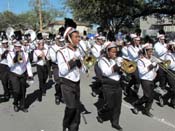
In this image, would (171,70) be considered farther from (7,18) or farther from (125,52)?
(7,18)

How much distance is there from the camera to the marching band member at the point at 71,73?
789 cm

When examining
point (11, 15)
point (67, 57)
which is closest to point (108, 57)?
point (67, 57)

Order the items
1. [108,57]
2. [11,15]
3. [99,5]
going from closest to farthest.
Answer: [108,57] → [99,5] → [11,15]

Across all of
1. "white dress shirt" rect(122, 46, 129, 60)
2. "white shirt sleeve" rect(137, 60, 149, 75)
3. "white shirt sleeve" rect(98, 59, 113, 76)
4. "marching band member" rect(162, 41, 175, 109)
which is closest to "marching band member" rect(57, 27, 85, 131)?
"white shirt sleeve" rect(98, 59, 113, 76)

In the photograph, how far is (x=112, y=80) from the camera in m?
8.96

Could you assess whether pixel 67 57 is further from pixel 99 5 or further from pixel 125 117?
pixel 99 5

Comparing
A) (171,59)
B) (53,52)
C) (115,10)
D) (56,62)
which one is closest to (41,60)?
(53,52)

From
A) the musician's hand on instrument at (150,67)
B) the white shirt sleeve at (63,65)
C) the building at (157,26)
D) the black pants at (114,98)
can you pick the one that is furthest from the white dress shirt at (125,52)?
the building at (157,26)

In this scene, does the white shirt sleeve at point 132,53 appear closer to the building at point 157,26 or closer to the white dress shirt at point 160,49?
the white dress shirt at point 160,49

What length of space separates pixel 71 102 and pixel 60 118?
213cm

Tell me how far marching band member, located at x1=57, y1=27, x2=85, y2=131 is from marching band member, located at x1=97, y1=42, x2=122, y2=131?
3.04 ft

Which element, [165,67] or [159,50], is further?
[159,50]

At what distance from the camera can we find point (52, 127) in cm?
917

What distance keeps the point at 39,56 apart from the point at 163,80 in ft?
11.5
